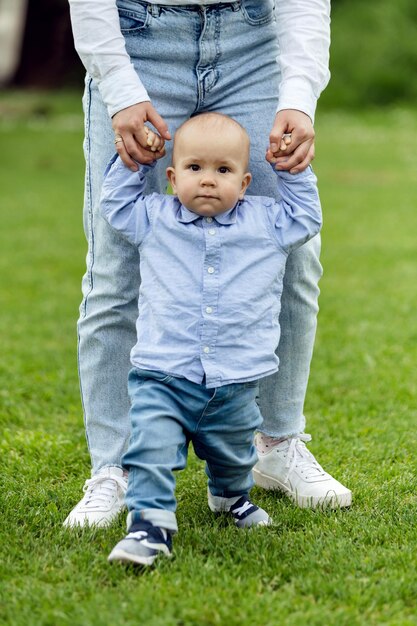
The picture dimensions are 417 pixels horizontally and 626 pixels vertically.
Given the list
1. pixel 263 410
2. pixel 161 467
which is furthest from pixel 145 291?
pixel 263 410

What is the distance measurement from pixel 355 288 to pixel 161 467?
462 cm

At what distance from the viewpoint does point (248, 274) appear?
121 inches

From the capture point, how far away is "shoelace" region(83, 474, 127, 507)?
331cm

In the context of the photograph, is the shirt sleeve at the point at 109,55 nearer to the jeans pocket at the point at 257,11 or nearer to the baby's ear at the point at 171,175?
the baby's ear at the point at 171,175

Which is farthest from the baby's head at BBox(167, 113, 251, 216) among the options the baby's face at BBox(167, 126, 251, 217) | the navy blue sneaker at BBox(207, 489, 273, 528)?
the navy blue sneaker at BBox(207, 489, 273, 528)

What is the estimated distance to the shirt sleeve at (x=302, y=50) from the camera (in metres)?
3.19

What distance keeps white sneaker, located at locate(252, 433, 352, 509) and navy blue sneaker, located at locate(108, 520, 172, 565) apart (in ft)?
2.24

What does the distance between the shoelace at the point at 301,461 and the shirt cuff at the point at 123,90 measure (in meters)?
1.28

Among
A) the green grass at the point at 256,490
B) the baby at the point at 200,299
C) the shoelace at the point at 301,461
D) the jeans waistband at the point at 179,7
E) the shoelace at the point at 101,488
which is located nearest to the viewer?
the green grass at the point at 256,490

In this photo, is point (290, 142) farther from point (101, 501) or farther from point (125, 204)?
point (101, 501)

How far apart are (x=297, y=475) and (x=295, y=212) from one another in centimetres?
93

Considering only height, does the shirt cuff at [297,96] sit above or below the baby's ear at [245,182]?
above

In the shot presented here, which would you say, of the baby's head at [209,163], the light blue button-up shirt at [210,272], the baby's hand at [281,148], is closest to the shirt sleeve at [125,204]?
the light blue button-up shirt at [210,272]

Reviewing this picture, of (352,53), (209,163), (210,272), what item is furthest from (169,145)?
(352,53)
